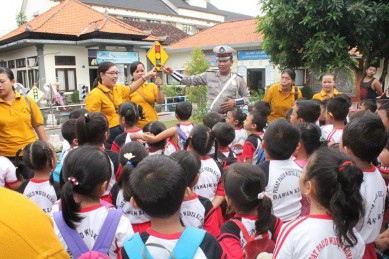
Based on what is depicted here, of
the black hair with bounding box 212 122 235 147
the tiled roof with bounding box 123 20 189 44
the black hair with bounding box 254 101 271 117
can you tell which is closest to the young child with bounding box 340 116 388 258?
the black hair with bounding box 212 122 235 147

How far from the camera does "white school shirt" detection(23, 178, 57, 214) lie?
2.46 m

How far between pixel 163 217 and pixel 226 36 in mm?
20432

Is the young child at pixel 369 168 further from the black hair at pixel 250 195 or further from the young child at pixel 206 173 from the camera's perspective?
the young child at pixel 206 173

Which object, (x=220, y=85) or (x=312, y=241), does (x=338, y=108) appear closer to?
(x=220, y=85)

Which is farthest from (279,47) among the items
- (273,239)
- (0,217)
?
(0,217)

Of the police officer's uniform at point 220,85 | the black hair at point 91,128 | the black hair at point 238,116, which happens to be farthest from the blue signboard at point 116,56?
the black hair at point 91,128

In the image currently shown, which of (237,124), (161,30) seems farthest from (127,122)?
(161,30)

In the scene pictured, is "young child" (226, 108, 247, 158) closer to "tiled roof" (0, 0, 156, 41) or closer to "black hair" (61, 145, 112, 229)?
"black hair" (61, 145, 112, 229)

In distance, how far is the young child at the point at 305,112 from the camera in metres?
3.55

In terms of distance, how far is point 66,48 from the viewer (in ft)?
53.9

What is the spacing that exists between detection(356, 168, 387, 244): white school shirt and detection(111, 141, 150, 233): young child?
1.29 metres

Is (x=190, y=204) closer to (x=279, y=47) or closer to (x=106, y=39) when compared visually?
(x=279, y=47)

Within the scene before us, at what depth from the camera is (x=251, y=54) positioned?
18328 mm

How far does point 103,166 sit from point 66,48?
16068 millimetres
